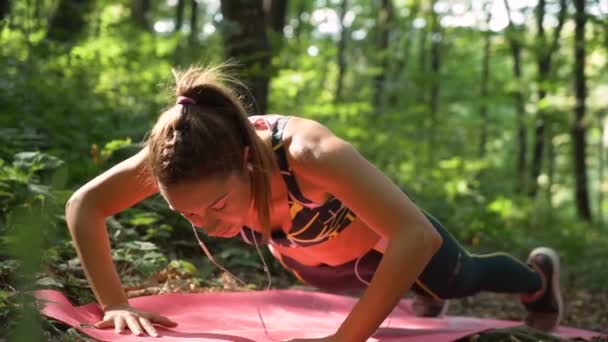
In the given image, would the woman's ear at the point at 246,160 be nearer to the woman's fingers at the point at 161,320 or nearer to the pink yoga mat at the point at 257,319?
the pink yoga mat at the point at 257,319

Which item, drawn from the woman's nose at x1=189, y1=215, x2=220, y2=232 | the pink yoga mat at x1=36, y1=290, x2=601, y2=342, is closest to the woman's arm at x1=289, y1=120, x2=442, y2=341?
the woman's nose at x1=189, y1=215, x2=220, y2=232

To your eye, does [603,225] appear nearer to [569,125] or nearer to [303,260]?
[569,125]

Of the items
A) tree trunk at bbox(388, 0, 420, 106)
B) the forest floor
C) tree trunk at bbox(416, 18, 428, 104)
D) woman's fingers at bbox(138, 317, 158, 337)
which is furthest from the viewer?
tree trunk at bbox(388, 0, 420, 106)

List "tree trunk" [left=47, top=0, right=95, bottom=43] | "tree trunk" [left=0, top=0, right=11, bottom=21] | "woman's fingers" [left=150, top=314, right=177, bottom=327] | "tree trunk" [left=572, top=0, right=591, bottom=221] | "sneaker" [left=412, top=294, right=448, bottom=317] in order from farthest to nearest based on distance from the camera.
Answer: "tree trunk" [left=572, top=0, right=591, bottom=221] → "tree trunk" [left=47, top=0, right=95, bottom=43] → "tree trunk" [left=0, top=0, right=11, bottom=21] → "sneaker" [left=412, top=294, right=448, bottom=317] → "woman's fingers" [left=150, top=314, right=177, bottom=327]

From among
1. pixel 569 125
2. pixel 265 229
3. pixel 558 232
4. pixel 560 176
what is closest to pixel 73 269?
pixel 265 229

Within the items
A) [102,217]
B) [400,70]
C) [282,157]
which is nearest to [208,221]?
[282,157]

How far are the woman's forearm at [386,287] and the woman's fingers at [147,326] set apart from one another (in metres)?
0.64

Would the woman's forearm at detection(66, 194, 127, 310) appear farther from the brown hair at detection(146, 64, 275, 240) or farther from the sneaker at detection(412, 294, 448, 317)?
the sneaker at detection(412, 294, 448, 317)

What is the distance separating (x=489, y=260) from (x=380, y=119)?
7729mm

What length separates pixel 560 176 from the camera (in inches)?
816

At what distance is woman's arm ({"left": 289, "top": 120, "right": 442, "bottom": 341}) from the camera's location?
6.73 ft

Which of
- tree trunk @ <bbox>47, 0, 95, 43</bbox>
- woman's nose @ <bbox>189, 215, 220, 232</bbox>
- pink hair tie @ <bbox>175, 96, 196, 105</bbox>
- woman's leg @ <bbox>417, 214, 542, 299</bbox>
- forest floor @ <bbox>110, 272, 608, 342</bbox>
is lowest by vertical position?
forest floor @ <bbox>110, 272, 608, 342</bbox>

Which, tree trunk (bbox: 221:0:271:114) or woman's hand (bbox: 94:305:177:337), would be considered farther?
tree trunk (bbox: 221:0:271:114)

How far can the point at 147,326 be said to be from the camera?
7.66 feet
